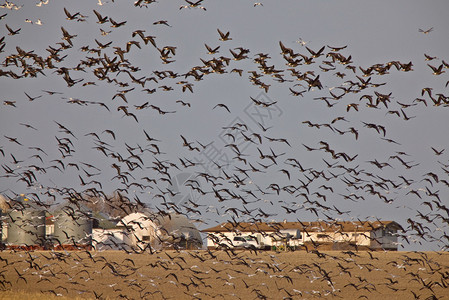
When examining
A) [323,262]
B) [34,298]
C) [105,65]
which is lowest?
[34,298]

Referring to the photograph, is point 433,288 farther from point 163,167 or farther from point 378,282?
point 163,167

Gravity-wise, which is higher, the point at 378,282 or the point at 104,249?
the point at 104,249

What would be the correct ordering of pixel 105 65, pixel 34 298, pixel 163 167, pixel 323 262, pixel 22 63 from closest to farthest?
pixel 105 65, pixel 22 63, pixel 163 167, pixel 34 298, pixel 323 262

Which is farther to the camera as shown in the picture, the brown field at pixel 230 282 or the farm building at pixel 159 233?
the farm building at pixel 159 233

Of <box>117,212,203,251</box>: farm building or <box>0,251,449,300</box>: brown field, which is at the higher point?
<box>117,212,203,251</box>: farm building

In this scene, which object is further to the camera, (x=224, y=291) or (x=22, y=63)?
(x=224, y=291)

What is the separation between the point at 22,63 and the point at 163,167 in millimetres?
12358

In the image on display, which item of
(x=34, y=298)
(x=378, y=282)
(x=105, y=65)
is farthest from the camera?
(x=378, y=282)

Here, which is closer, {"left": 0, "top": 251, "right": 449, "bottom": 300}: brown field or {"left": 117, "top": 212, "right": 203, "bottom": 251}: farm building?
{"left": 0, "top": 251, "right": 449, "bottom": 300}: brown field

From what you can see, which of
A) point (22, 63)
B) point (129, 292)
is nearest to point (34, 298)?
point (129, 292)

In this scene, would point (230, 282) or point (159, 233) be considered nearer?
point (230, 282)

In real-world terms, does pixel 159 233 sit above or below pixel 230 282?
above

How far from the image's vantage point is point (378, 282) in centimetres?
6525

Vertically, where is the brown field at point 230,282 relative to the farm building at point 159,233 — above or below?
below
